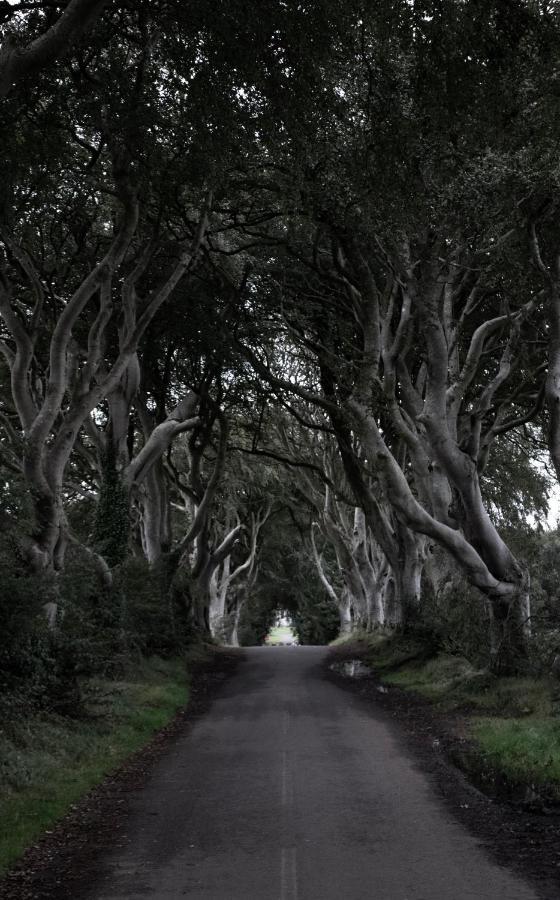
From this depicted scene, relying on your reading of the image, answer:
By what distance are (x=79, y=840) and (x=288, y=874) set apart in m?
2.38

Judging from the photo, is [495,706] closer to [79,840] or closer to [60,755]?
[60,755]

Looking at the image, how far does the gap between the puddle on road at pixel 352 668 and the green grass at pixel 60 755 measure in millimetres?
9275

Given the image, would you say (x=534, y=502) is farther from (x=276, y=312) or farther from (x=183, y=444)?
(x=183, y=444)

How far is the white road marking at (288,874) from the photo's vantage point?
6.58 meters

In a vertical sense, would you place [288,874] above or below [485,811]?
below

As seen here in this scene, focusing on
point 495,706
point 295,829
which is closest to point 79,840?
point 295,829

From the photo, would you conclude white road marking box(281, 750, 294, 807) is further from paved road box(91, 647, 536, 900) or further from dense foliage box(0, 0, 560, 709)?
dense foliage box(0, 0, 560, 709)

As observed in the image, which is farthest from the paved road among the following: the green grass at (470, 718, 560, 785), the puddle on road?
the puddle on road

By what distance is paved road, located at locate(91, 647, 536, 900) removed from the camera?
6801 mm

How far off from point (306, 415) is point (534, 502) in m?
8.58

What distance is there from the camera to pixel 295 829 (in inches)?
334

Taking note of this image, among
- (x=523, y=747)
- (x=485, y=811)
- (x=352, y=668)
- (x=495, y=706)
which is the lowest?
(x=485, y=811)

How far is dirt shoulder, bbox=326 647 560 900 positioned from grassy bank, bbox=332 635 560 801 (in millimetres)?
444

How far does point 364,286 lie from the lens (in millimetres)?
18719
